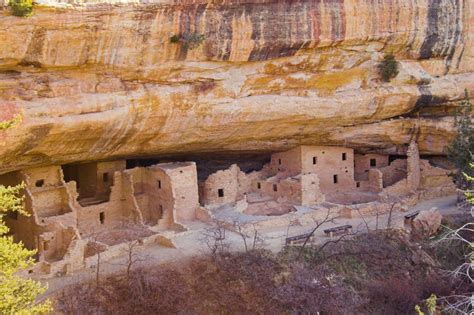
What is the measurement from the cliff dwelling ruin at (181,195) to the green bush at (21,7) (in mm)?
5702

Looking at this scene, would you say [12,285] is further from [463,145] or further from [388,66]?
[463,145]

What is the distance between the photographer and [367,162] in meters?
25.5

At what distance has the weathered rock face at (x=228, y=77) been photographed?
16203 millimetres

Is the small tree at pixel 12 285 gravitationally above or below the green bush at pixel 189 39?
below

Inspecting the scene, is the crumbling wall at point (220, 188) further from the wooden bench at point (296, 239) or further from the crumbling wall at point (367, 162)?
the crumbling wall at point (367, 162)

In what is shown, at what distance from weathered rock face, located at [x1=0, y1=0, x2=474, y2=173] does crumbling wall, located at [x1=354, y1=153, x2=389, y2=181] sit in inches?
39.7

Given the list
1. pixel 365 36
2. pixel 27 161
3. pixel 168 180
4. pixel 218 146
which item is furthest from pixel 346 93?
pixel 27 161

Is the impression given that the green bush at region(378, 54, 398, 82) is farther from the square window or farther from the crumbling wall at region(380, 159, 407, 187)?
the square window

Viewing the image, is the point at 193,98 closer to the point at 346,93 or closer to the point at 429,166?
the point at 346,93

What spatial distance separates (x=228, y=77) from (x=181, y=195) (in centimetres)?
381

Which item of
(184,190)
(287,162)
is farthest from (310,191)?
(184,190)

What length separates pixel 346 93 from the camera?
2153 centimetres

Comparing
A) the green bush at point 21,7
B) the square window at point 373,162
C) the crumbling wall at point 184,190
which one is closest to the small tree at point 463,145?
the square window at point 373,162

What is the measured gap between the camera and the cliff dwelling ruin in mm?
18844
